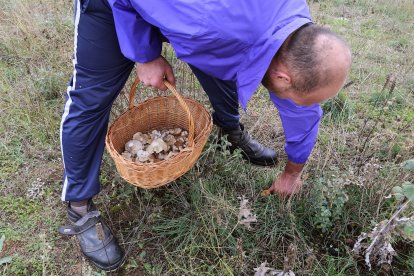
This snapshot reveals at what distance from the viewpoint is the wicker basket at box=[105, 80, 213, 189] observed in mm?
1682

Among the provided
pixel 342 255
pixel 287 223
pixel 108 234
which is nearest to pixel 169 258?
pixel 108 234

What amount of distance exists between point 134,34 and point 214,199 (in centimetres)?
90

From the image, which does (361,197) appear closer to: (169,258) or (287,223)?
(287,223)

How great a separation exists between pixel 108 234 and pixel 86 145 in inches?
19.9

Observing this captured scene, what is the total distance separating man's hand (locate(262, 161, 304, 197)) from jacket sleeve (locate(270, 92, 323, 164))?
55 mm

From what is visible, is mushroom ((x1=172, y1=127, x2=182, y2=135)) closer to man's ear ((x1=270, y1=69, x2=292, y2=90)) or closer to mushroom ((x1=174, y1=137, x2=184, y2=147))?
mushroom ((x1=174, y1=137, x2=184, y2=147))

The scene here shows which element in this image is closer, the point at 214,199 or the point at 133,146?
the point at 214,199

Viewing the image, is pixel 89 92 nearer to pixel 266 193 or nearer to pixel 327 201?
pixel 266 193

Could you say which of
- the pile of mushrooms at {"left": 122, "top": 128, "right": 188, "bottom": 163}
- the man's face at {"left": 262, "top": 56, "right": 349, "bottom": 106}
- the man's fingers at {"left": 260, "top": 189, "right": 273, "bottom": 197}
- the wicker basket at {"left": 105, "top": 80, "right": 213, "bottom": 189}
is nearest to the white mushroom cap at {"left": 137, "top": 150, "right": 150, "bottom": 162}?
the pile of mushrooms at {"left": 122, "top": 128, "right": 188, "bottom": 163}

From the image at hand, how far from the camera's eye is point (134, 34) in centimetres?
151

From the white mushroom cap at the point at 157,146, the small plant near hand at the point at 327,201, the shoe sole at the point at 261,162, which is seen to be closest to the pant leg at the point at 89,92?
the white mushroom cap at the point at 157,146

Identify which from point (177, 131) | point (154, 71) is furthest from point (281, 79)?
point (177, 131)

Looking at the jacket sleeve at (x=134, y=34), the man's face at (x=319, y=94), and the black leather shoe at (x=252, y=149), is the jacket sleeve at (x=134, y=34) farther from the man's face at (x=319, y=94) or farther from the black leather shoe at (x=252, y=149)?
the black leather shoe at (x=252, y=149)

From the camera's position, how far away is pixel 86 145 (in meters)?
1.84
